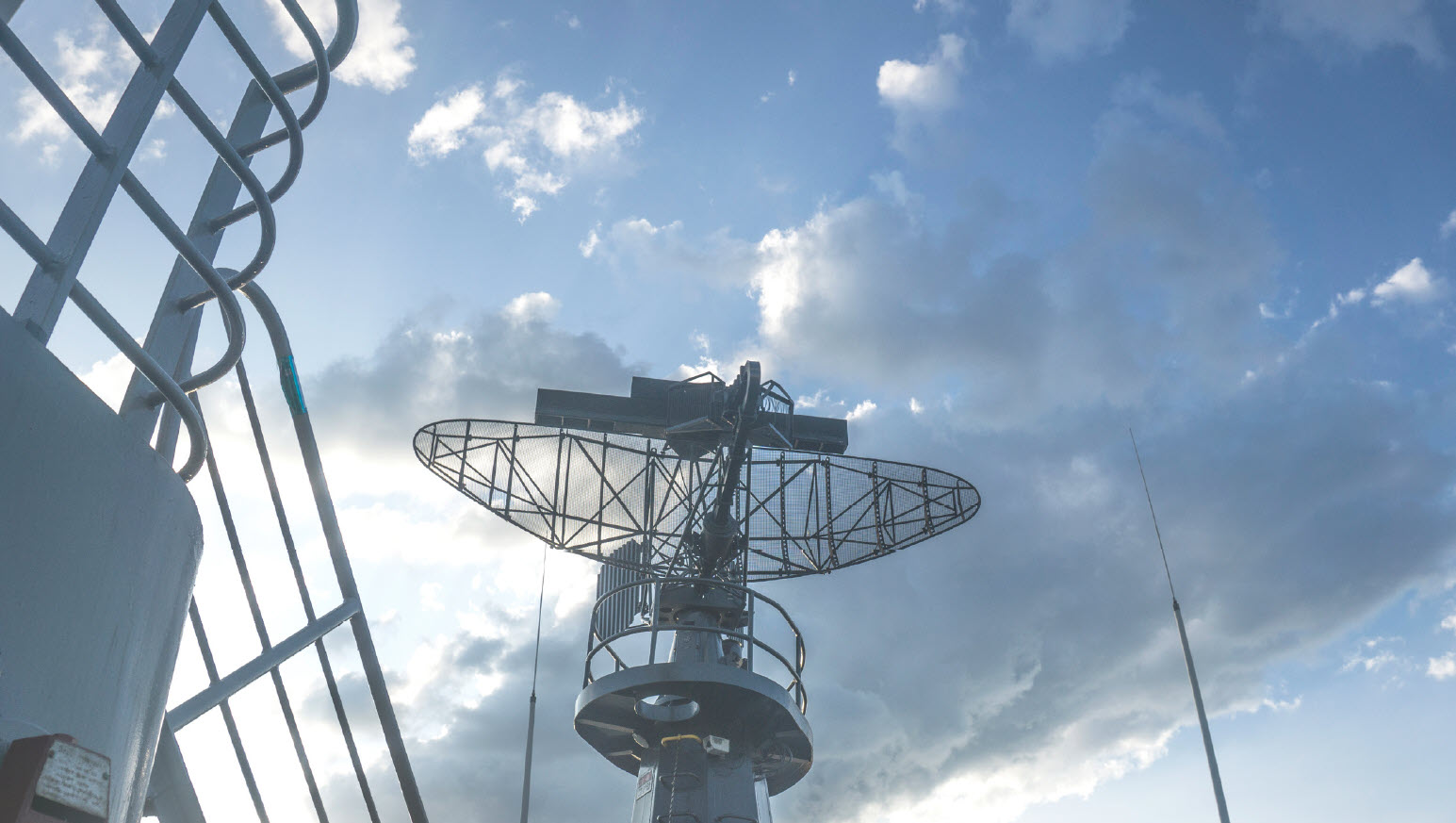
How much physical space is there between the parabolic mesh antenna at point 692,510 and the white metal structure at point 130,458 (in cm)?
1201

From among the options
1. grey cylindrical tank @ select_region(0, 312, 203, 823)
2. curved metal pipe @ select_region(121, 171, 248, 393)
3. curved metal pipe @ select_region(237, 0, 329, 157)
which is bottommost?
grey cylindrical tank @ select_region(0, 312, 203, 823)

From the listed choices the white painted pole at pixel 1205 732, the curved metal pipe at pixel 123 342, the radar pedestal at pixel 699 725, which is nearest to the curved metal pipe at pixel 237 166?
the curved metal pipe at pixel 123 342

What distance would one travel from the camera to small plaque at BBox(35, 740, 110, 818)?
181cm

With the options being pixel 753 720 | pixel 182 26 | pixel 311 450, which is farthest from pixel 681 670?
pixel 182 26

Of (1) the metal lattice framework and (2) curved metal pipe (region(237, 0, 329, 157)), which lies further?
(1) the metal lattice framework

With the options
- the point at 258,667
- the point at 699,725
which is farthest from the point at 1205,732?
the point at 699,725

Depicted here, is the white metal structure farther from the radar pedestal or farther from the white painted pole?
the radar pedestal

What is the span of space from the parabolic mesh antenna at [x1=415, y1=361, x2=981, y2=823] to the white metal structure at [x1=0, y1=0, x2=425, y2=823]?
12006 millimetres

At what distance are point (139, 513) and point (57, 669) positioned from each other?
1.44ft

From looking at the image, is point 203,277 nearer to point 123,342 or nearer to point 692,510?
point 123,342

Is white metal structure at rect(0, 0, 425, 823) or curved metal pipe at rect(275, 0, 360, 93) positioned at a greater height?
curved metal pipe at rect(275, 0, 360, 93)

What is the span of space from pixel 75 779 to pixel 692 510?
51.6ft

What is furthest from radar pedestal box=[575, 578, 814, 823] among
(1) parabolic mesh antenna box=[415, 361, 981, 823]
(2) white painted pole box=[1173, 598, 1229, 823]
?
(2) white painted pole box=[1173, 598, 1229, 823]

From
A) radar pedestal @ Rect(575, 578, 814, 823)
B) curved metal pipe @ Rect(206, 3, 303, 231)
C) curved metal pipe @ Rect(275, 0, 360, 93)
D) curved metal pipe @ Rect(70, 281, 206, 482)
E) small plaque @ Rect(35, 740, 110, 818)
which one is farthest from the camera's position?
radar pedestal @ Rect(575, 578, 814, 823)
